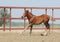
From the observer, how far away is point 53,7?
15492 mm

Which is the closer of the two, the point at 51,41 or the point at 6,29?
the point at 51,41

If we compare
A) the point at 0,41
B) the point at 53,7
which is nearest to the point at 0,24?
the point at 53,7

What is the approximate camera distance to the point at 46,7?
1549 cm

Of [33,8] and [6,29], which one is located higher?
[33,8]

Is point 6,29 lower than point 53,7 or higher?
lower

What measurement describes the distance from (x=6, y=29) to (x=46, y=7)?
2.53 metres

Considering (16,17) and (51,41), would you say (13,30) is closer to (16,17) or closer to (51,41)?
(16,17)

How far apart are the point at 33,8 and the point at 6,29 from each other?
1903 millimetres

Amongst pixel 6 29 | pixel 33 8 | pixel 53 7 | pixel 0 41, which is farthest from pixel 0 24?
pixel 0 41

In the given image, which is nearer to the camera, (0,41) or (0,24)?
(0,41)

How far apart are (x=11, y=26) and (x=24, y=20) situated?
79 centimetres

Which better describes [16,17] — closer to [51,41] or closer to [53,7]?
[53,7]

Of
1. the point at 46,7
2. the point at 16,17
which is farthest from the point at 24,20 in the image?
the point at 46,7

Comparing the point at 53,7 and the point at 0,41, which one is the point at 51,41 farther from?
the point at 53,7
